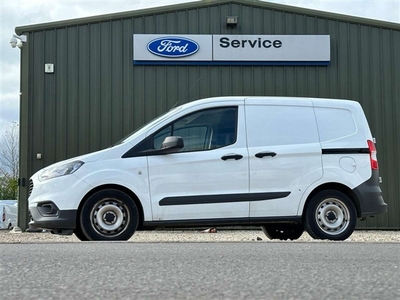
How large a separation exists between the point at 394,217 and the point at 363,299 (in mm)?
12164

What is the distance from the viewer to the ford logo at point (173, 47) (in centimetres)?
1502

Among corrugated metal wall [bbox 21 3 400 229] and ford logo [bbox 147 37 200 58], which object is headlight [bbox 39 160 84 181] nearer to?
corrugated metal wall [bbox 21 3 400 229]

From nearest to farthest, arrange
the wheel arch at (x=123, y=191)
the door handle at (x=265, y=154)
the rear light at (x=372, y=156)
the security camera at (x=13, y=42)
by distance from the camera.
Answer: the wheel arch at (x=123, y=191), the door handle at (x=265, y=154), the rear light at (x=372, y=156), the security camera at (x=13, y=42)

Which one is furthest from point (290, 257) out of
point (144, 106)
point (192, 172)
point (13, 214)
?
point (13, 214)

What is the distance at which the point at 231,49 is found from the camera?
49.9 ft

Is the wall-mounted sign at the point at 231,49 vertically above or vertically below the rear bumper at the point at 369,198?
above

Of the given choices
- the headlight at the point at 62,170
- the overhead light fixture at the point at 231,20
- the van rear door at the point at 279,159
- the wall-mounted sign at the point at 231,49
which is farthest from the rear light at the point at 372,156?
the overhead light fixture at the point at 231,20

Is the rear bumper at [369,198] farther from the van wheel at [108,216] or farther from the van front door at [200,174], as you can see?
the van wheel at [108,216]

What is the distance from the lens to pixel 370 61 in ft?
51.0

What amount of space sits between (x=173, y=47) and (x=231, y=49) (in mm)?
1314

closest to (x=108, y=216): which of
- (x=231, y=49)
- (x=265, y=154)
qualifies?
(x=265, y=154)

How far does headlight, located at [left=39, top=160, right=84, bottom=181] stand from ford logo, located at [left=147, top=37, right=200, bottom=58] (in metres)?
7.14

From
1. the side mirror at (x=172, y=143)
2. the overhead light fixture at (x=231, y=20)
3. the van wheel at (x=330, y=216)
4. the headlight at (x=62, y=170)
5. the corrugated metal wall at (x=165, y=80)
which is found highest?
the overhead light fixture at (x=231, y=20)

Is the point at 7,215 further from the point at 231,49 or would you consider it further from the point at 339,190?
the point at 339,190
